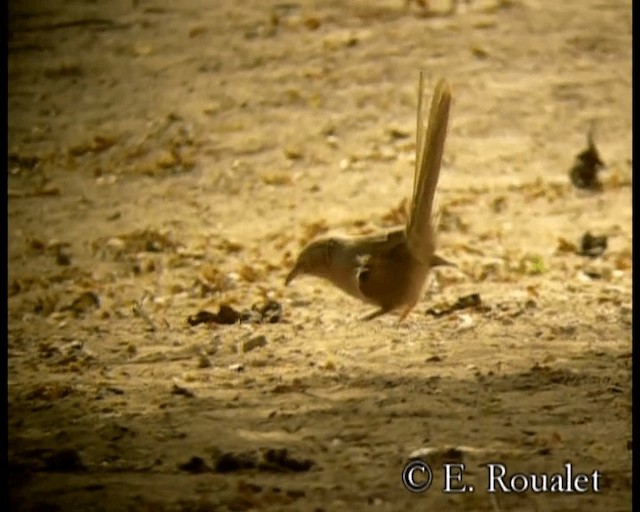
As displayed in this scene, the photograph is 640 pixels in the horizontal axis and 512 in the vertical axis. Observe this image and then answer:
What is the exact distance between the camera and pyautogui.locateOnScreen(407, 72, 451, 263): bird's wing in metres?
4.98

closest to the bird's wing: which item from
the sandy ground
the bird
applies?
the bird

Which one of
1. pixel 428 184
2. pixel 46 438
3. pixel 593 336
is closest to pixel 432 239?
pixel 428 184

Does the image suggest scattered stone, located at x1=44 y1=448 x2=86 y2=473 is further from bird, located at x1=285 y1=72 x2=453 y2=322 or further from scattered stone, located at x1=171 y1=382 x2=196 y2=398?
bird, located at x1=285 y1=72 x2=453 y2=322

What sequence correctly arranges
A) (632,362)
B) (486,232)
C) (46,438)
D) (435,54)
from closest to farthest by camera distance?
(46,438)
(632,362)
(486,232)
(435,54)

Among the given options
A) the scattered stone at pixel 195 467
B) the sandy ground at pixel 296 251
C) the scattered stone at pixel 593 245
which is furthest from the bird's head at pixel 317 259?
the scattered stone at pixel 195 467

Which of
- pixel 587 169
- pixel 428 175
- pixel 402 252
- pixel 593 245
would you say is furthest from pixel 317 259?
pixel 587 169

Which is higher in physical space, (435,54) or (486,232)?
(435,54)

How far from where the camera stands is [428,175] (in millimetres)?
5004

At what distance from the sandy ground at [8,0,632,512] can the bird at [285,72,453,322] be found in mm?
144

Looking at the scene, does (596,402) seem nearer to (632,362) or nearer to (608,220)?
(632,362)

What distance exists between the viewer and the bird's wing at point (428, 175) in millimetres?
4977

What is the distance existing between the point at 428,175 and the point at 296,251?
140 centimetres

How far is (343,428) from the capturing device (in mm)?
4449

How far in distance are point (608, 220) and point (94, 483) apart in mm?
2933
